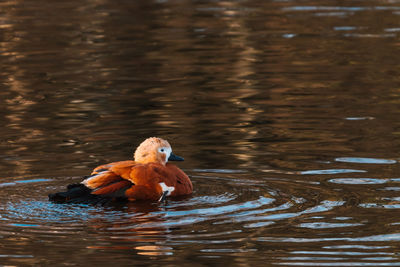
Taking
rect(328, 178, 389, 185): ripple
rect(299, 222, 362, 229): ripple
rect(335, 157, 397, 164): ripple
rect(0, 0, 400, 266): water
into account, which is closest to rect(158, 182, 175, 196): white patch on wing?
rect(0, 0, 400, 266): water

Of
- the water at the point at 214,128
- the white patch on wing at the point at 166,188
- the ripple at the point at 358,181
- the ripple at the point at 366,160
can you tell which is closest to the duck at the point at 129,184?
the white patch on wing at the point at 166,188

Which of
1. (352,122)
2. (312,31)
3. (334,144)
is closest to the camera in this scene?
(334,144)

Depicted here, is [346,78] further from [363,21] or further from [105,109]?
[363,21]

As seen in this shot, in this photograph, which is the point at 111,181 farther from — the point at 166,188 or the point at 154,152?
the point at 154,152

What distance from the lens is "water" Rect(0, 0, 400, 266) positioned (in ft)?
28.9

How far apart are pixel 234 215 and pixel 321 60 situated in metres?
10.7

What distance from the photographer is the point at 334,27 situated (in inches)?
935

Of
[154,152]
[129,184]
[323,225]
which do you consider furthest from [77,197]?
A: [323,225]

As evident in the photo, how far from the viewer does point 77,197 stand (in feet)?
32.4

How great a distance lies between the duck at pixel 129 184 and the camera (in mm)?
9898

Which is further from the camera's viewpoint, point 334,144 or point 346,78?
point 346,78

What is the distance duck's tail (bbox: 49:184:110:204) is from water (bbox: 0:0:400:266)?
10 cm

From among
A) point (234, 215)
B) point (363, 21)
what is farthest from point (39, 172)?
point (363, 21)

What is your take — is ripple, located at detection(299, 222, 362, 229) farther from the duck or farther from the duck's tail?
the duck's tail
